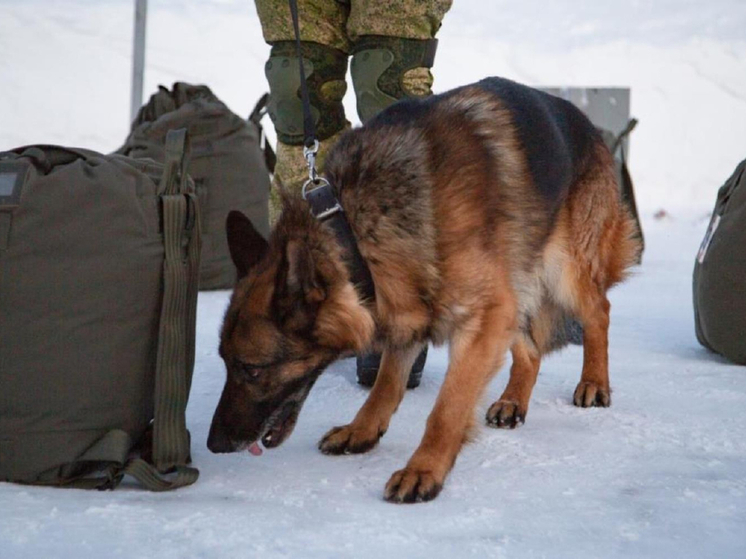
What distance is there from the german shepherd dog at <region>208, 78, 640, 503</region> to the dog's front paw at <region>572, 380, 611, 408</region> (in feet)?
0.98

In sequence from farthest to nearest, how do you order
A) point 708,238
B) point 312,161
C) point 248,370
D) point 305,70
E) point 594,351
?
point 708,238 → point 305,70 → point 594,351 → point 312,161 → point 248,370

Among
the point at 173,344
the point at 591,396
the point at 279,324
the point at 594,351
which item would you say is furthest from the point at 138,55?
the point at 279,324

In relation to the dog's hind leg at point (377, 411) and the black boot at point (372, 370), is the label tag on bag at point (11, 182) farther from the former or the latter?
the black boot at point (372, 370)

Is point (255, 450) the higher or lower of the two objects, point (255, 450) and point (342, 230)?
the lower

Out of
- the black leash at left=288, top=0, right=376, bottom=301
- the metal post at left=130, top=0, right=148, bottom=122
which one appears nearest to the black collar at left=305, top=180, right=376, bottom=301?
the black leash at left=288, top=0, right=376, bottom=301

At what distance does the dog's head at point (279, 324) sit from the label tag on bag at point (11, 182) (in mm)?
481

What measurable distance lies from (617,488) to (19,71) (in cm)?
763

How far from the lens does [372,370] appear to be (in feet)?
10.1

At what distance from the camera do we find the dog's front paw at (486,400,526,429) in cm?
269

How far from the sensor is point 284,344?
2.04 metres

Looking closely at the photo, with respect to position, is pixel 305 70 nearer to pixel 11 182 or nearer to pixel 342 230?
pixel 342 230

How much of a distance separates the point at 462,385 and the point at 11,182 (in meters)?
1.19

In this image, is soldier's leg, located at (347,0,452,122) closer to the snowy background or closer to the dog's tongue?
the snowy background

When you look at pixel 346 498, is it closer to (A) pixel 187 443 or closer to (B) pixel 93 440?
(A) pixel 187 443
